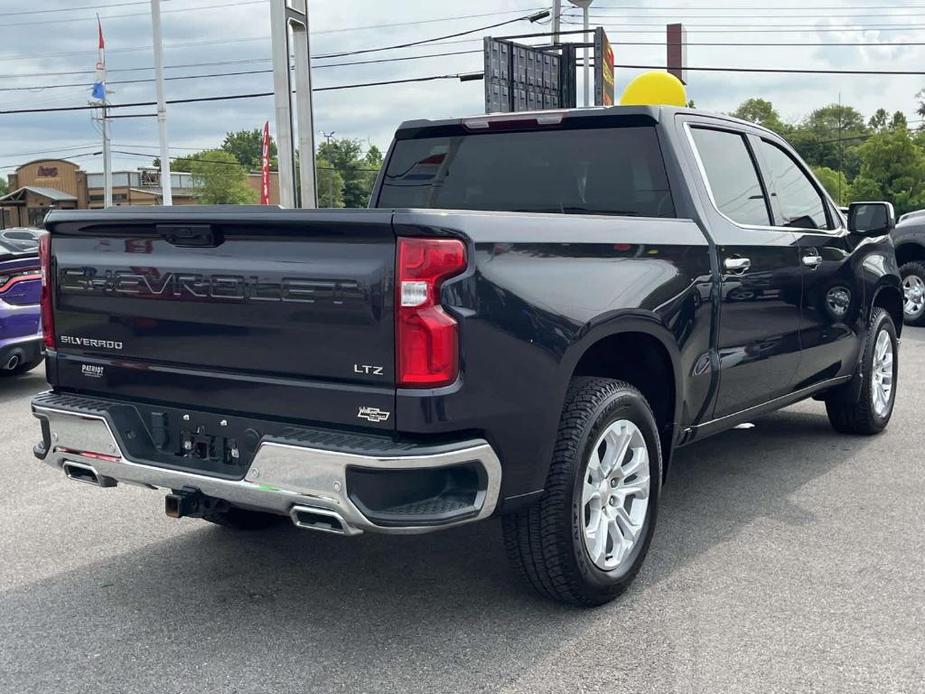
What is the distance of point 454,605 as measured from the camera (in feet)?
12.6

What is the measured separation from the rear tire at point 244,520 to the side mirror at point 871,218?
367 centimetres

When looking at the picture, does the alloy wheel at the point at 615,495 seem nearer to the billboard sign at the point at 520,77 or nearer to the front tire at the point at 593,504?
the front tire at the point at 593,504

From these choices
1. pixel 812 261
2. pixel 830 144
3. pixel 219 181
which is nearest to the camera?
pixel 812 261

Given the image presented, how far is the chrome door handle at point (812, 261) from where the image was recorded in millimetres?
5293

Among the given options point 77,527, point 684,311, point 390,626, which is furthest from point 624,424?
point 77,527

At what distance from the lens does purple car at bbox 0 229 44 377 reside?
328 inches

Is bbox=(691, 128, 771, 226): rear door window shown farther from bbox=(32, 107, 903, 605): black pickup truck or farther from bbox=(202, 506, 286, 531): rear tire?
bbox=(202, 506, 286, 531): rear tire

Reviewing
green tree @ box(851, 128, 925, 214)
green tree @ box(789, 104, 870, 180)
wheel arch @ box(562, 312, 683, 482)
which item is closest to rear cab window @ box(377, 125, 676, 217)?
wheel arch @ box(562, 312, 683, 482)

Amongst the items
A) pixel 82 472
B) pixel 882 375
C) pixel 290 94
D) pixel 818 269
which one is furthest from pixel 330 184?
pixel 82 472

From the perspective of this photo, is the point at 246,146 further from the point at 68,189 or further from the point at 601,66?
the point at 601,66

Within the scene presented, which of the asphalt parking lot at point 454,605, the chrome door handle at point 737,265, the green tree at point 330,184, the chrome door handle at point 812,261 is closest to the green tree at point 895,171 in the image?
the chrome door handle at point 812,261

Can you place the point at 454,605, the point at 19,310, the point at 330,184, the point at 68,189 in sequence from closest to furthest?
the point at 454,605 → the point at 19,310 → the point at 68,189 → the point at 330,184

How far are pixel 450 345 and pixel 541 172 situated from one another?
195 centimetres

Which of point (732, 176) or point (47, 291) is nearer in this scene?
point (47, 291)
